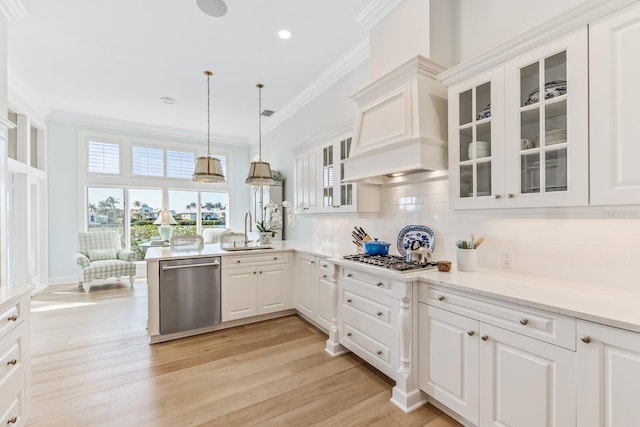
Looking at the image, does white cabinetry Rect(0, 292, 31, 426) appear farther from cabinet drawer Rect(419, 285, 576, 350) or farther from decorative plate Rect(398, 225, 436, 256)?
decorative plate Rect(398, 225, 436, 256)

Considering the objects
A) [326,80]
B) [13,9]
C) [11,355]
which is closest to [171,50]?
[13,9]

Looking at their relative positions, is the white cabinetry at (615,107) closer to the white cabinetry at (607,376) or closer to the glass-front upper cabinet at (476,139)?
the glass-front upper cabinet at (476,139)

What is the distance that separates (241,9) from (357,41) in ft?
4.22

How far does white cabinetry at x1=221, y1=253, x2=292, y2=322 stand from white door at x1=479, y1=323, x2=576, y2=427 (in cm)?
256

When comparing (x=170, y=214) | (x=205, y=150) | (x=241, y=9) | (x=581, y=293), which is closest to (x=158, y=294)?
(x=241, y=9)

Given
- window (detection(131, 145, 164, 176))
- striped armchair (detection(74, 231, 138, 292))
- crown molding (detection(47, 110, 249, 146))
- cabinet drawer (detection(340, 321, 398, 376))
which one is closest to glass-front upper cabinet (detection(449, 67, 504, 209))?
cabinet drawer (detection(340, 321, 398, 376))

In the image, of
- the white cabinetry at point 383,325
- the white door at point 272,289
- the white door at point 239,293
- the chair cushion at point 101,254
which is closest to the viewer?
the white cabinetry at point 383,325

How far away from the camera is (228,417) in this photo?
196 centimetres

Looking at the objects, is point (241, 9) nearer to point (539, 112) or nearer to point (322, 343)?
point (539, 112)

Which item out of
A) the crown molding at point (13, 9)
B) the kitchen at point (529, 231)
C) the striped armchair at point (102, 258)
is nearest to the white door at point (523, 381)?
the kitchen at point (529, 231)

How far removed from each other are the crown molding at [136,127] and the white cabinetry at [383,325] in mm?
5628

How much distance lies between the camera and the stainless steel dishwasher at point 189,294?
10.2ft

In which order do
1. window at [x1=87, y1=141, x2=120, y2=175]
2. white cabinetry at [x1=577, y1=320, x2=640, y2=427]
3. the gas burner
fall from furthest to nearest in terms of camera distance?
window at [x1=87, y1=141, x2=120, y2=175] < the gas burner < white cabinetry at [x1=577, y1=320, x2=640, y2=427]

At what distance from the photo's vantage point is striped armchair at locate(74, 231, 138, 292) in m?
5.08
